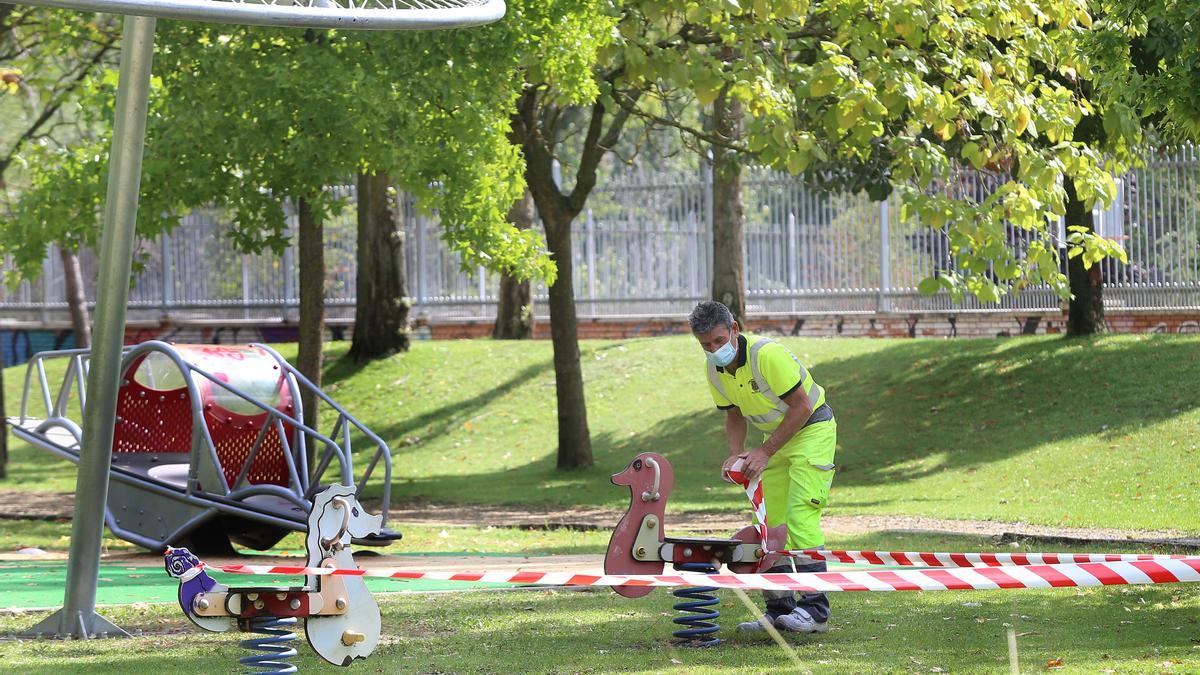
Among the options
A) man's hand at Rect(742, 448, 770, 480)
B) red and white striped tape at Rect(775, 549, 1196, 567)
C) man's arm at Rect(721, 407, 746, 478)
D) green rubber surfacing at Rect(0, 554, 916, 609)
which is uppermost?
man's arm at Rect(721, 407, 746, 478)

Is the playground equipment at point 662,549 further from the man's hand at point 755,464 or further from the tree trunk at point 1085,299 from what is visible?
the tree trunk at point 1085,299

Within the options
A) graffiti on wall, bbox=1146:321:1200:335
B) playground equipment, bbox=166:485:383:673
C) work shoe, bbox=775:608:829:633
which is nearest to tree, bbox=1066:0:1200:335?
work shoe, bbox=775:608:829:633

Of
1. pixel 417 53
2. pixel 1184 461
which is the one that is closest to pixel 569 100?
pixel 417 53

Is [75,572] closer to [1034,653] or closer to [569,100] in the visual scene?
[1034,653]

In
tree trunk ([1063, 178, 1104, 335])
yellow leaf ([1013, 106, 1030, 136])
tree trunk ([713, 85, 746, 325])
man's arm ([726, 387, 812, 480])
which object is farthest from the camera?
tree trunk ([713, 85, 746, 325])

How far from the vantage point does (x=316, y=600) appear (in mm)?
6277

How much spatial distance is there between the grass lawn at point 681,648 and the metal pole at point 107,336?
0.82 feet

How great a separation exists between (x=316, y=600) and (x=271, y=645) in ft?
1.14

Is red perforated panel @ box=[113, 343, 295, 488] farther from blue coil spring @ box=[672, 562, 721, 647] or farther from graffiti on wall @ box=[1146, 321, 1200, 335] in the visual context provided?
graffiti on wall @ box=[1146, 321, 1200, 335]

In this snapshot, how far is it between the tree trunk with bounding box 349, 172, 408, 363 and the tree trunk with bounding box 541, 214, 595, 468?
6.02 meters

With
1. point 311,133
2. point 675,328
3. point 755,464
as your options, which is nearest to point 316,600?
point 755,464

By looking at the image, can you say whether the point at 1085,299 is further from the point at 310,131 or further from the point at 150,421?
the point at 150,421

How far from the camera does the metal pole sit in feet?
25.0

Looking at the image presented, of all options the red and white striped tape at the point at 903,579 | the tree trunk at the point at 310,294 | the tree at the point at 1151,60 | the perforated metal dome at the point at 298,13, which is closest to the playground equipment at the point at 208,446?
the tree trunk at the point at 310,294
